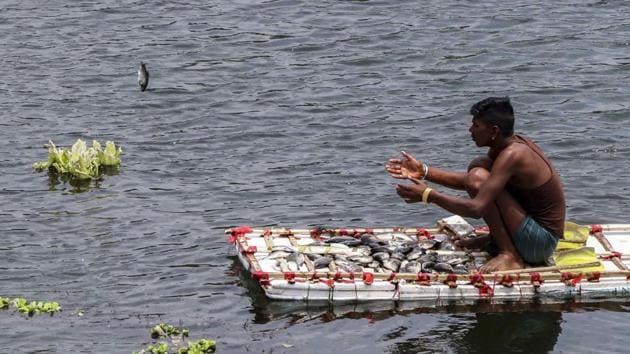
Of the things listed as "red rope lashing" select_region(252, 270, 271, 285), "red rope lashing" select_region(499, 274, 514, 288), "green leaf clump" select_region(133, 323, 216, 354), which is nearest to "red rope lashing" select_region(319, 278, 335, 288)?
"red rope lashing" select_region(252, 270, 271, 285)

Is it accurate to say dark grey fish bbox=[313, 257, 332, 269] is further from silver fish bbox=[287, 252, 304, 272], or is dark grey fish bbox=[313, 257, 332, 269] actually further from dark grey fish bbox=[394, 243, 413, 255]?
dark grey fish bbox=[394, 243, 413, 255]

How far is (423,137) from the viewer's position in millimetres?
17781

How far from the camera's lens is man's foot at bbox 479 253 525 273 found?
12.1 m

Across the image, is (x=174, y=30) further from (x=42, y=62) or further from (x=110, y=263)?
(x=110, y=263)

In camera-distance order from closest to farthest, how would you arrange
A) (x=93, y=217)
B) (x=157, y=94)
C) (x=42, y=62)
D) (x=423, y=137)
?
1. (x=93, y=217)
2. (x=423, y=137)
3. (x=157, y=94)
4. (x=42, y=62)

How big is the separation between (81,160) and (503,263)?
640 centimetres

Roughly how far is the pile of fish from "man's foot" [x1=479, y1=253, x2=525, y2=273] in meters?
0.17

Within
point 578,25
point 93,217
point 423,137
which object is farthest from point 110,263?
point 578,25

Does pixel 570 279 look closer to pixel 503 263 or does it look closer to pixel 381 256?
pixel 503 263

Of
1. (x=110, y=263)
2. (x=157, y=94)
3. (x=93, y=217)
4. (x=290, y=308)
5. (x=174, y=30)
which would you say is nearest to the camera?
(x=290, y=308)

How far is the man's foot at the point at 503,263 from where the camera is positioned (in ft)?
39.9

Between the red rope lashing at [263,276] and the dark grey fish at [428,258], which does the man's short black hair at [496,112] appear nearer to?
the dark grey fish at [428,258]

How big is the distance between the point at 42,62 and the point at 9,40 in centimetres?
168

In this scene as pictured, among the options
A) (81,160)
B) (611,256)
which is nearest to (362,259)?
(611,256)
